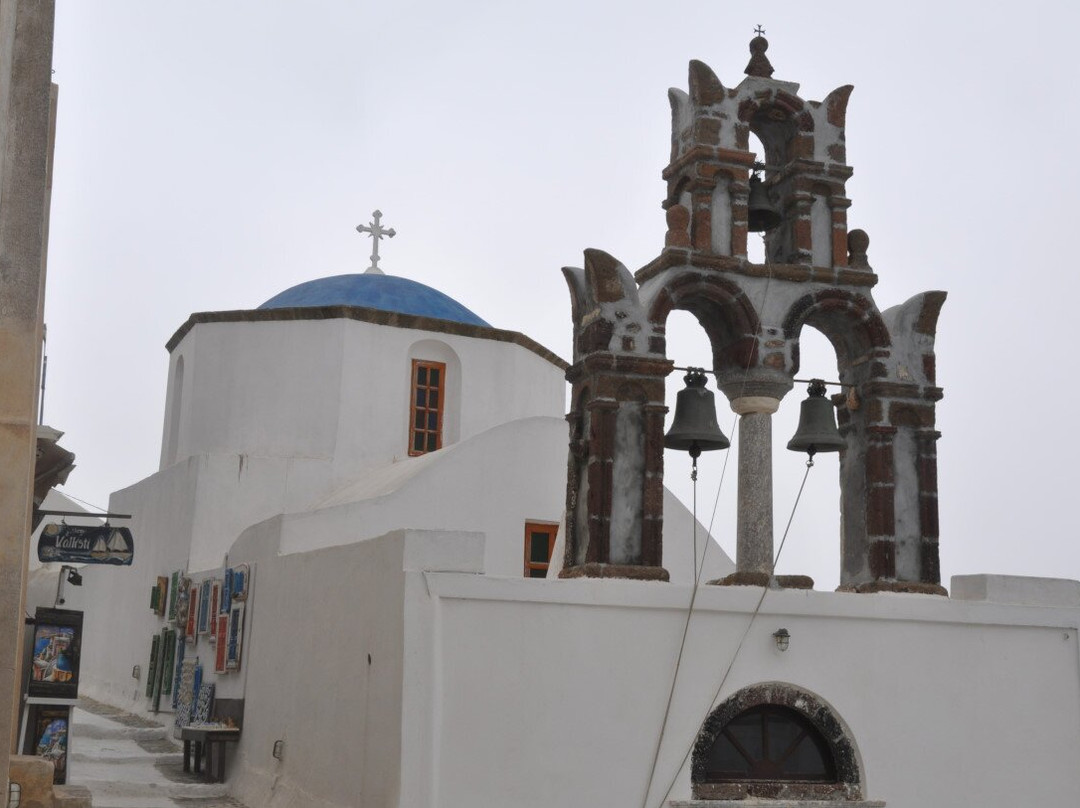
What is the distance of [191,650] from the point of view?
13.8 metres

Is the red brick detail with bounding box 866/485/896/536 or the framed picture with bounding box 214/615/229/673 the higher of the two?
the red brick detail with bounding box 866/485/896/536

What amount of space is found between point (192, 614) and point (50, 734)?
5.05m

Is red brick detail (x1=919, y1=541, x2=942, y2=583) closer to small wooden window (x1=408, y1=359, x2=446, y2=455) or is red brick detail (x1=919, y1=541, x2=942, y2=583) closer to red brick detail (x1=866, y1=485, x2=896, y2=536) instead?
red brick detail (x1=866, y1=485, x2=896, y2=536)

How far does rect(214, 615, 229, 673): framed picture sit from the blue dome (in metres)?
5.05

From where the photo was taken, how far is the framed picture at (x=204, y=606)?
513 inches

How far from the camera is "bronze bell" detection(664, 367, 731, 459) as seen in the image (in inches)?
301

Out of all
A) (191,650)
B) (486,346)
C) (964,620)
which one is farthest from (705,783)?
(486,346)

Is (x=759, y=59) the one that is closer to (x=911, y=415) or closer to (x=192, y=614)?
(x=911, y=415)

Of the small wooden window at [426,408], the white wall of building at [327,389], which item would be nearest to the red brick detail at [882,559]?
the white wall of building at [327,389]

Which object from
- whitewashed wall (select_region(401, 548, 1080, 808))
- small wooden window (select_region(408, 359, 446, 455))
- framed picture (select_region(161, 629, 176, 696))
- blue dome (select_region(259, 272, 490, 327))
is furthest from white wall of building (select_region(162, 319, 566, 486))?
whitewashed wall (select_region(401, 548, 1080, 808))

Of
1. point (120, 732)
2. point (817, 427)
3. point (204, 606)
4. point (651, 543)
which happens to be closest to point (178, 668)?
point (120, 732)

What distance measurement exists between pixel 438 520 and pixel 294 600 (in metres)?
2.86

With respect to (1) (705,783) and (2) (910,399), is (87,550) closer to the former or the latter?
(1) (705,783)

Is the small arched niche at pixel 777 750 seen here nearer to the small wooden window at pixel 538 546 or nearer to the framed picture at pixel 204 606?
the small wooden window at pixel 538 546
